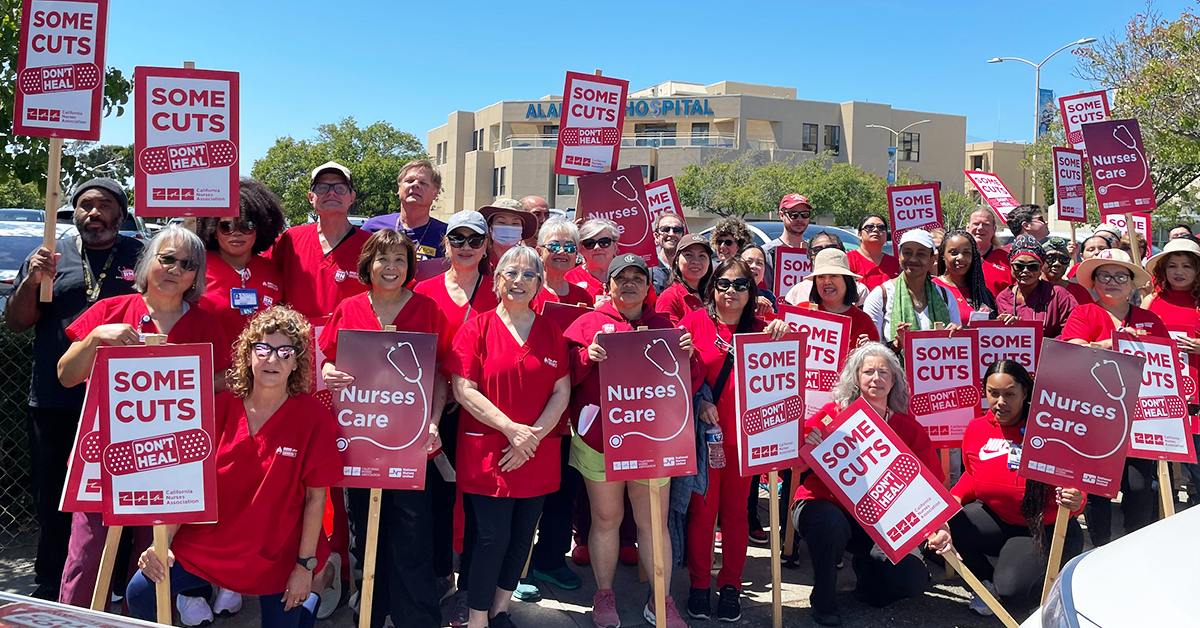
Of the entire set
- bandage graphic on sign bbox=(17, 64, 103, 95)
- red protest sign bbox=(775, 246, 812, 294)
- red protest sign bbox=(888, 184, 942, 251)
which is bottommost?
red protest sign bbox=(775, 246, 812, 294)

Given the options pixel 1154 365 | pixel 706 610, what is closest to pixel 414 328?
pixel 706 610

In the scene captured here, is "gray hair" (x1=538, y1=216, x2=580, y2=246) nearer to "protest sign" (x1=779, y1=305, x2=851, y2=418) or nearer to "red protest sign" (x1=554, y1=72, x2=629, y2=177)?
"protest sign" (x1=779, y1=305, x2=851, y2=418)

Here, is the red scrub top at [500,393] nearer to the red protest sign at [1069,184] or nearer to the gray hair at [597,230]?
the gray hair at [597,230]

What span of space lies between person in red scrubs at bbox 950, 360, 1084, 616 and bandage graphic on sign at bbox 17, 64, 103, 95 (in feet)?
18.2

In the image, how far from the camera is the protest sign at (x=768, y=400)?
4961 mm

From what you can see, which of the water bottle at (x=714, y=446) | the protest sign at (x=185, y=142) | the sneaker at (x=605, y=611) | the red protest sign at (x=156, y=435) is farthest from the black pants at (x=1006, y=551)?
the protest sign at (x=185, y=142)

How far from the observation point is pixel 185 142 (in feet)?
17.1

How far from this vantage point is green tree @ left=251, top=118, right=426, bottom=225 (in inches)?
2191

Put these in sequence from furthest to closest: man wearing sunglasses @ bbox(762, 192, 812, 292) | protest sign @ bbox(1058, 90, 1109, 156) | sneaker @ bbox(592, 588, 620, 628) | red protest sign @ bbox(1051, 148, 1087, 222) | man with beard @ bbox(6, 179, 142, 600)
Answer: protest sign @ bbox(1058, 90, 1109, 156), red protest sign @ bbox(1051, 148, 1087, 222), man wearing sunglasses @ bbox(762, 192, 812, 292), sneaker @ bbox(592, 588, 620, 628), man with beard @ bbox(6, 179, 142, 600)

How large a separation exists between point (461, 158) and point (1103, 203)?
65462 millimetres

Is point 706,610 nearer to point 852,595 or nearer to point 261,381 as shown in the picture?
point 852,595

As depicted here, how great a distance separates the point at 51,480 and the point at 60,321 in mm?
847

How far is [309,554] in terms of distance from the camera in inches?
155

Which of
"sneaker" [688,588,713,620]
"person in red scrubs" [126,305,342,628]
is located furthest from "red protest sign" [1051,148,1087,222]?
"person in red scrubs" [126,305,342,628]
